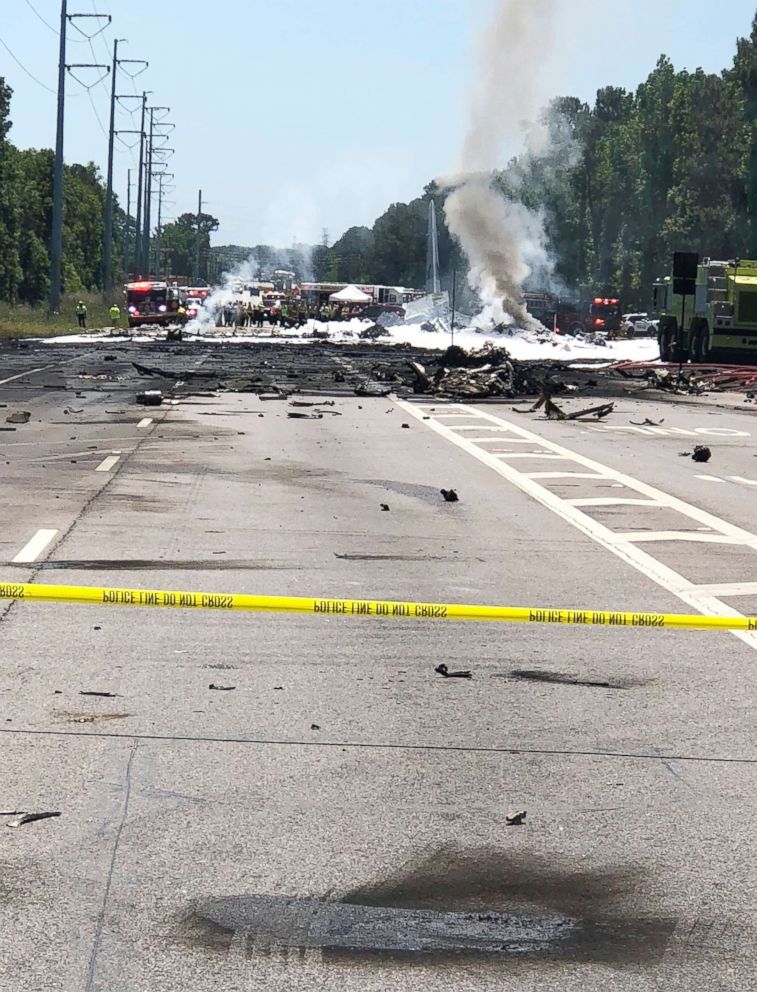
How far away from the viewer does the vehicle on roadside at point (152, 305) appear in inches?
3629

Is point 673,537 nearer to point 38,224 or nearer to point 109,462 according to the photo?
point 109,462

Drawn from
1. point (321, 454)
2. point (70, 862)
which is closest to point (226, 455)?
point (321, 454)

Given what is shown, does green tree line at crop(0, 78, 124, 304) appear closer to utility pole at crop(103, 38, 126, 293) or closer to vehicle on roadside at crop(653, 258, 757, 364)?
utility pole at crop(103, 38, 126, 293)

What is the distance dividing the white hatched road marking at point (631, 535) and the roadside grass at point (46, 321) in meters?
49.2

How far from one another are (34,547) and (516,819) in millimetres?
6602

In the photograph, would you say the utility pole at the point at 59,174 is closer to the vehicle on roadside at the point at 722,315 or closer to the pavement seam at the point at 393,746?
the vehicle on roadside at the point at 722,315

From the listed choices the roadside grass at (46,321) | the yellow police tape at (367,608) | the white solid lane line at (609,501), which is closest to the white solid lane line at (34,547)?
the yellow police tape at (367,608)

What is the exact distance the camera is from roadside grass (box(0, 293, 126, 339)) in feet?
244

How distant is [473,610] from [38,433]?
14.0 m

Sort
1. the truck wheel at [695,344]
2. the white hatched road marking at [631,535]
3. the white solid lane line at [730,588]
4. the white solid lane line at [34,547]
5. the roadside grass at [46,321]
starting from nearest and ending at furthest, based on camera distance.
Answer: the white hatched road marking at [631,535] < the white solid lane line at [730,588] < the white solid lane line at [34,547] < the truck wheel at [695,344] < the roadside grass at [46,321]

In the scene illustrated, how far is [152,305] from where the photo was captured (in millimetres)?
95000

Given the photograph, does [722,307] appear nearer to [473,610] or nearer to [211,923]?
[473,610]

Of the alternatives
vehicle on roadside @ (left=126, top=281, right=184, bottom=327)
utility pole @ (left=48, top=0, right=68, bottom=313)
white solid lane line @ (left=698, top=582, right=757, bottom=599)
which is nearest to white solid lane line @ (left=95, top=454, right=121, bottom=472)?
white solid lane line @ (left=698, top=582, right=757, bottom=599)

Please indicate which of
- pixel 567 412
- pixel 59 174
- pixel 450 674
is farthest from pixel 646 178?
pixel 450 674
